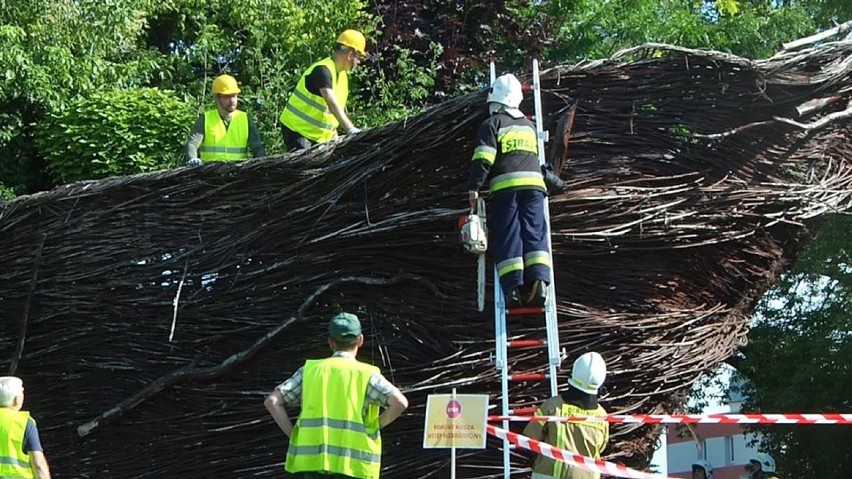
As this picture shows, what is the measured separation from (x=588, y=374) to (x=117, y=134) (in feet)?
19.5

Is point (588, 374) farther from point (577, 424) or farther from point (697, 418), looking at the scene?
point (697, 418)

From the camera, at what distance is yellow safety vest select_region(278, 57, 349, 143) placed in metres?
10.1

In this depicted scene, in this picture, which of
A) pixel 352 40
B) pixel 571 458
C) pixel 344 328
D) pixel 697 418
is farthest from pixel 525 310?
pixel 352 40

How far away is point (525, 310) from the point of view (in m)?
7.93

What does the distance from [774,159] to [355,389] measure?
11.8ft

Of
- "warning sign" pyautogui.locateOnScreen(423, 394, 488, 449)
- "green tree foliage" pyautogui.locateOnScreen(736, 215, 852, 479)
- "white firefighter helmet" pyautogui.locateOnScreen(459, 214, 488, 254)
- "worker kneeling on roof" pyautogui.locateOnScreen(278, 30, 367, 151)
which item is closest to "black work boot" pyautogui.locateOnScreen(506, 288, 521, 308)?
"white firefighter helmet" pyautogui.locateOnScreen(459, 214, 488, 254)

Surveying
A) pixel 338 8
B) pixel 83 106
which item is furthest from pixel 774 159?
pixel 83 106

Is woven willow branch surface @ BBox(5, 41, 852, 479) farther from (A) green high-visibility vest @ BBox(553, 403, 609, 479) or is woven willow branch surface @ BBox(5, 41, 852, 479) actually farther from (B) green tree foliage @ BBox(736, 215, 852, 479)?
(B) green tree foliage @ BBox(736, 215, 852, 479)

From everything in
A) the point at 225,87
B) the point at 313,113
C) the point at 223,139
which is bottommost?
the point at 223,139

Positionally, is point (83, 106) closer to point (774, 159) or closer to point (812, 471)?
point (774, 159)

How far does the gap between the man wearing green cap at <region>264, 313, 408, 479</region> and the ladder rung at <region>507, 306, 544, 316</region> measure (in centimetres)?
163

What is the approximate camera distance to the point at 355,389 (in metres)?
6.46

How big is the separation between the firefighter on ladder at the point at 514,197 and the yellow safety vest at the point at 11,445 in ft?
9.60

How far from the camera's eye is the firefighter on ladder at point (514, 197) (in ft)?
25.6
